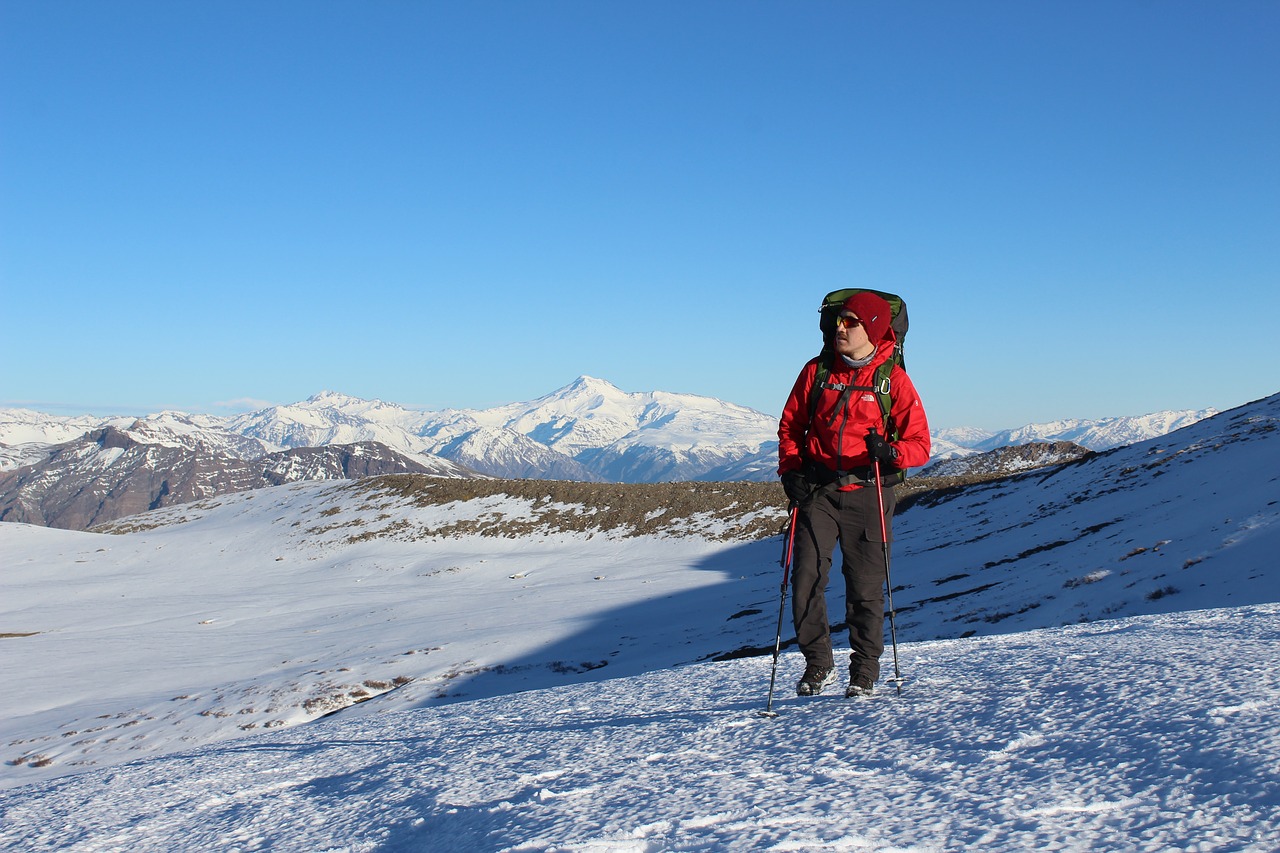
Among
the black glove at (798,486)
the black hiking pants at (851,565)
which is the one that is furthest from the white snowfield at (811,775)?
the black glove at (798,486)

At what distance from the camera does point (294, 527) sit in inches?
2265

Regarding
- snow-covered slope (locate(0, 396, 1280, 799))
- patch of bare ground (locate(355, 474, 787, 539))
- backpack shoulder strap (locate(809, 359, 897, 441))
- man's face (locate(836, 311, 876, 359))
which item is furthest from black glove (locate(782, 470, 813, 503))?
patch of bare ground (locate(355, 474, 787, 539))

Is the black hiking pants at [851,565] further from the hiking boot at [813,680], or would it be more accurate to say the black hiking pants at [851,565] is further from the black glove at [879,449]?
the black glove at [879,449]

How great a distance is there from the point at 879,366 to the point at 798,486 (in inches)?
44.1

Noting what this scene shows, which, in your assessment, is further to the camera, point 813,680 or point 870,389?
point 813,680

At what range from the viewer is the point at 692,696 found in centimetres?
733

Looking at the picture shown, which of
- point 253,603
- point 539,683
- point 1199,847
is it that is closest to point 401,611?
point 253,603

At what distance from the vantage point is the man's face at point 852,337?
19.7 ft

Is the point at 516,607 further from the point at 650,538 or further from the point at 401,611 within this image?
the point at 650,538

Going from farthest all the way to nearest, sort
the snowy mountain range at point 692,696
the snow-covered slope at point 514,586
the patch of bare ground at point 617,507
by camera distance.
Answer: the patch of bare ground at point 617,507
the snow-covered slope at point 514,586
the snowy mountain range at point 692,696

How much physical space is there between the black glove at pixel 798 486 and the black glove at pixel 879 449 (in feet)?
1.80

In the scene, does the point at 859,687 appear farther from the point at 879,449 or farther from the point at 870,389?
the point at 870,389

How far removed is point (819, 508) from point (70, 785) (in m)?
6.84

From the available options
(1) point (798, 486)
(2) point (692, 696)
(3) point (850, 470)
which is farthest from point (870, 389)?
(2) point (692, 696)
